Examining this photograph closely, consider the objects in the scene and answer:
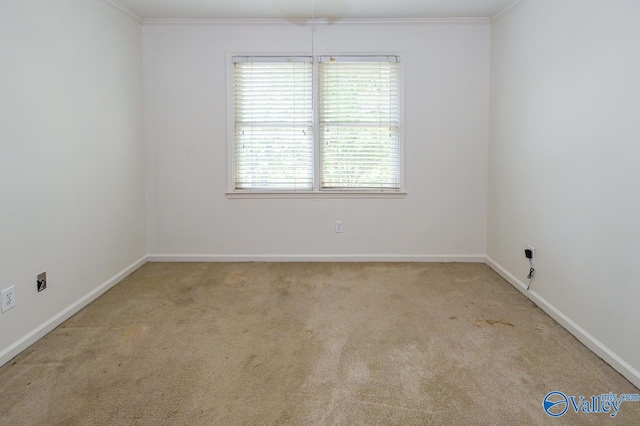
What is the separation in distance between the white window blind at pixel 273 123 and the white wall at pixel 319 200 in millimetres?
145

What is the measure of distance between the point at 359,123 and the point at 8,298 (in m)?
3.11

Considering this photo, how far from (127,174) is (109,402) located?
232 centimetres

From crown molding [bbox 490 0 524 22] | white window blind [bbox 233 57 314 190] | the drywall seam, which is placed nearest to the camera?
crown molding [bbox 490 0 524 22]

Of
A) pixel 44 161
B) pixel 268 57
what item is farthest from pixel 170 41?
pixel 44 161

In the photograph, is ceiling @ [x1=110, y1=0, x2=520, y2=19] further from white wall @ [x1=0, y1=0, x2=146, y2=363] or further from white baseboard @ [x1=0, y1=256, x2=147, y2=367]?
white baseboard @ [x1=0, y1=256, x2=147, y2=367]

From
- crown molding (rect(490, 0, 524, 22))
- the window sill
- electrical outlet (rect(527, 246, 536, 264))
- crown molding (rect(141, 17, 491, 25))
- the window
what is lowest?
electrical outlet (rect(527, 246, 536, 264))

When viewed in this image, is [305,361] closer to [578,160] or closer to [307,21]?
[578,160]

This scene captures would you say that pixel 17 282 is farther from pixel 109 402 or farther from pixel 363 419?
pixel 363 419

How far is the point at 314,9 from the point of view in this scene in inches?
136

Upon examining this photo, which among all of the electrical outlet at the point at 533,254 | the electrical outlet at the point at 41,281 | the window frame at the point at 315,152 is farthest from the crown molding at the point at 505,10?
the electrical outlet at the point at 41,281

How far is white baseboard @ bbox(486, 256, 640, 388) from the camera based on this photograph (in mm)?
1936

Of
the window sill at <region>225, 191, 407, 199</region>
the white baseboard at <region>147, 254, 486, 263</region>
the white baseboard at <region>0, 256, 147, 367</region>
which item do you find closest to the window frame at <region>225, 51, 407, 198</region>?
the window sill at <region>225, 191, 407, 199</region>

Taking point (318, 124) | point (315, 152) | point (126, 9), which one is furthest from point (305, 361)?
point (126, 9)

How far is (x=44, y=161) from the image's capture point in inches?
94.3
